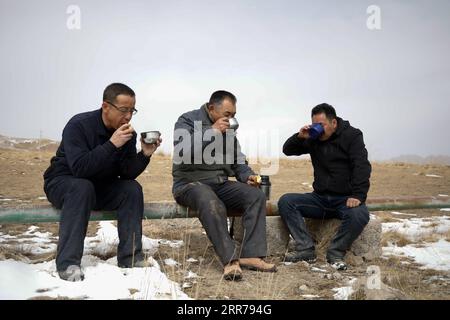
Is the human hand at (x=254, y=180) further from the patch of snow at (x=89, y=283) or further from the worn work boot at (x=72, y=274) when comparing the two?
A: the worn work boot at (x=72, y=274)

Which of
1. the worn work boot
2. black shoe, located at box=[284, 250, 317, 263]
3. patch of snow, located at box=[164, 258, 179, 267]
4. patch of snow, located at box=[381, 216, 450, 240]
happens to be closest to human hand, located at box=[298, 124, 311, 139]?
black shoe, located at box=[284, 250, 317, 263]

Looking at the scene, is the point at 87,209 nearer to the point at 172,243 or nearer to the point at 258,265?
the point at 258,265

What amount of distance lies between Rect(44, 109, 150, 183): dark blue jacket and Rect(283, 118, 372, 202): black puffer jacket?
219cm

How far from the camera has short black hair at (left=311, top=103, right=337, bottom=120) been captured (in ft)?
17.9

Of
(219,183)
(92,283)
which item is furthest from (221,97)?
(92,283)

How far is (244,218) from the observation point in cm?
468

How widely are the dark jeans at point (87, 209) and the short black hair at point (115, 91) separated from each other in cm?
81

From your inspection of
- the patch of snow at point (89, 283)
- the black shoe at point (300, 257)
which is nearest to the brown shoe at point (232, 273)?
the patch of snow at point (89, 283)

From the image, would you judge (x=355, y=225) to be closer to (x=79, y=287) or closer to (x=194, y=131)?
(x=194, y=131)

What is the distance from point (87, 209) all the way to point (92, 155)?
47cm

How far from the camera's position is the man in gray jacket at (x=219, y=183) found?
4387 mm

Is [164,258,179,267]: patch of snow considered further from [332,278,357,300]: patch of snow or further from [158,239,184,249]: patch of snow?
[332,278,357,300]: patch of snow
